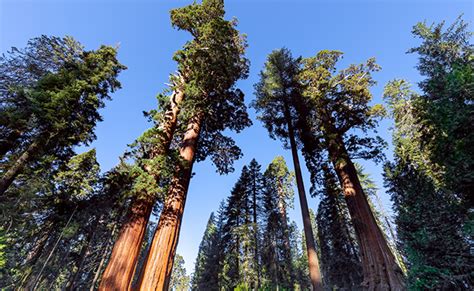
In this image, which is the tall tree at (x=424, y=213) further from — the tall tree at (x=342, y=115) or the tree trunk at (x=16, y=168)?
the tree trunk at (x=16, y=168)

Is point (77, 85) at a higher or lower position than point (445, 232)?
higher

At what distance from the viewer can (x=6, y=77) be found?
9453mm

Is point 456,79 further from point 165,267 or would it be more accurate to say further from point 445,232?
point 165,267

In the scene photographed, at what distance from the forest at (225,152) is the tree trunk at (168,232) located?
0.03 metres

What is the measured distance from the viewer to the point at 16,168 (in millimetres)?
8227

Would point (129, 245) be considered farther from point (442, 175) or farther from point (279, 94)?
point (442, 175)

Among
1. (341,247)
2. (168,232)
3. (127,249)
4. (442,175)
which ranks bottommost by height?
(127,249)

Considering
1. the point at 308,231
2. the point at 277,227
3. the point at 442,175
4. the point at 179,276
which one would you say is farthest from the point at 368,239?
the point at 179,276

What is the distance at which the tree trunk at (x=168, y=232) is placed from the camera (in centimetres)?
415

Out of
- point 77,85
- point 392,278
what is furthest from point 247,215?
point 77,85

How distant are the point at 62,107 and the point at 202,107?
7.35 metres

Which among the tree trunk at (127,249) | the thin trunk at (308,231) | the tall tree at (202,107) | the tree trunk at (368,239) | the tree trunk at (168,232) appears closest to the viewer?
the tree trunk at (127,249)

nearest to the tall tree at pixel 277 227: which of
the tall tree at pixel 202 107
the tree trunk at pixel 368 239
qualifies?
the tree trunk at pixel 368 239

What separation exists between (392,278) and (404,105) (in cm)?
1240
